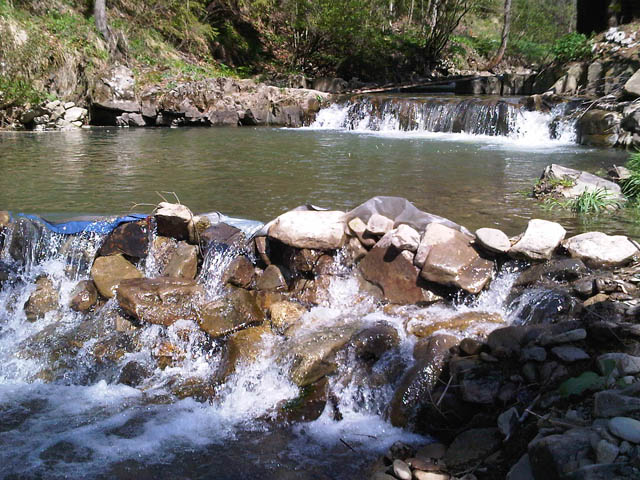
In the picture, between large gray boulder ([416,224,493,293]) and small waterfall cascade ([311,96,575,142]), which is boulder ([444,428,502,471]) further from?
small waterfall cascade ([311,96,575,142])

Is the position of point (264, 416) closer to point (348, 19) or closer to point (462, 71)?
point (348, 19)

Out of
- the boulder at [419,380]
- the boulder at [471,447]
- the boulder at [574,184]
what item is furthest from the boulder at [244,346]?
the boulder at [574,184]

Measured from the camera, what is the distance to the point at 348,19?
66.1 feet

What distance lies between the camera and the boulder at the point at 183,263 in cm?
471

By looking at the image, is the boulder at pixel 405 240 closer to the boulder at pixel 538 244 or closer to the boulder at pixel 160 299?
the boulder at pixel 538 244

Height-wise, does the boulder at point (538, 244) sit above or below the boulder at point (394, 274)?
above

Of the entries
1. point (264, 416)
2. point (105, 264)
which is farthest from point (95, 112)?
point (264, 416)

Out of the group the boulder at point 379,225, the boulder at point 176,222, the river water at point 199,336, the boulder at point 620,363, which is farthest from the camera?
the boulder at point 176,222

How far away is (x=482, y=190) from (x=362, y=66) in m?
16.4

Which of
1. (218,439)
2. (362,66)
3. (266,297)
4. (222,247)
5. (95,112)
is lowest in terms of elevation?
(218,439)

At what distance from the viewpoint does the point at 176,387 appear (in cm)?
375

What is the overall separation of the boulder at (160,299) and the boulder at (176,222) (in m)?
0.55

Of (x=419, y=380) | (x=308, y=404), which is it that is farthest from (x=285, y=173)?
(x=419, y=380)

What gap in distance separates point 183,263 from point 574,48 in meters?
12.6
